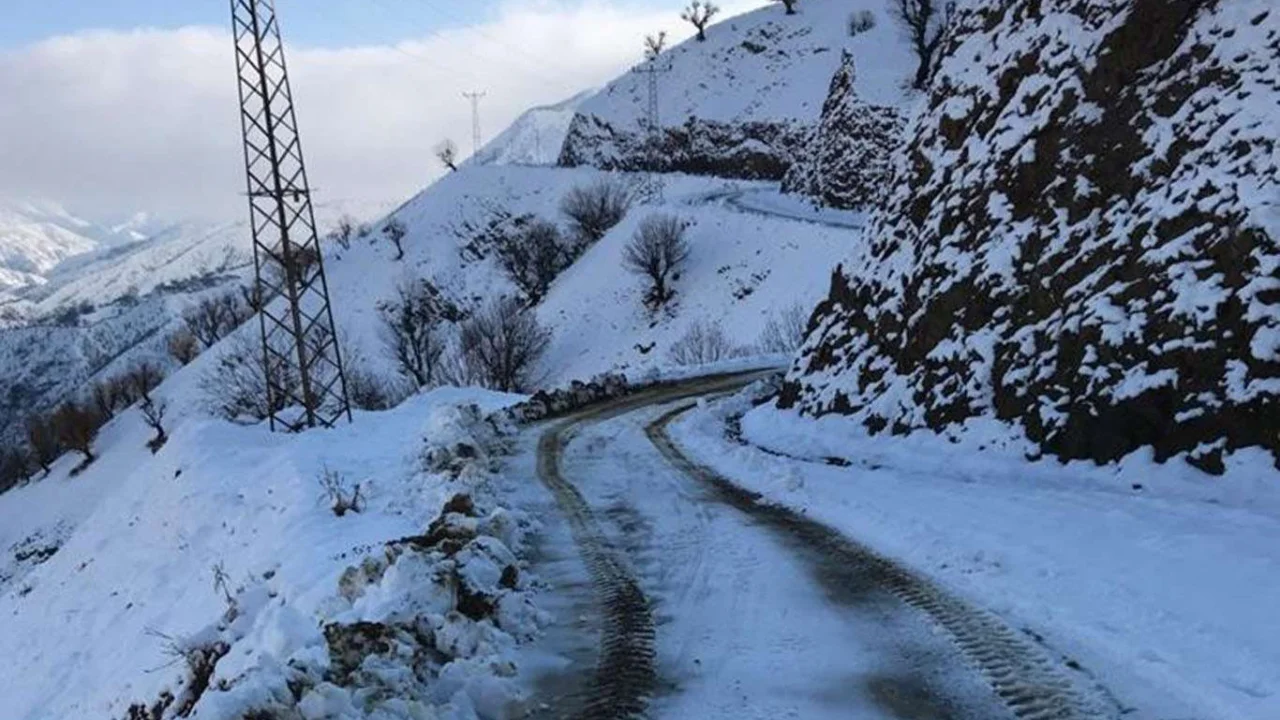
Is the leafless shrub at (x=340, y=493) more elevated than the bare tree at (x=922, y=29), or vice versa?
the bare tree at (x=922, y=29)

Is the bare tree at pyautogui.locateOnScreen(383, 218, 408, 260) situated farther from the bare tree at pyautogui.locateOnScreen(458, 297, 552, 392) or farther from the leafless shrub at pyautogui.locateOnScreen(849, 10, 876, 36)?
the leafless shrub at pyautogui.locateOnScreen(849, 10, 876, 36)

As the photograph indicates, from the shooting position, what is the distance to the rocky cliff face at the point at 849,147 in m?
56.3

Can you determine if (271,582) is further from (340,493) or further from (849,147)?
(849,147)

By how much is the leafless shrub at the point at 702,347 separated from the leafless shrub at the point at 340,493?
29.0m

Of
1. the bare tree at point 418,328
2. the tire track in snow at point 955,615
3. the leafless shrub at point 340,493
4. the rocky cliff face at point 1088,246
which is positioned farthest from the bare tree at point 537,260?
the tire track in snow at point 955,615

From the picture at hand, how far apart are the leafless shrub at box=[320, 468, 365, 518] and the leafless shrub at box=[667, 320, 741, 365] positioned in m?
29.0

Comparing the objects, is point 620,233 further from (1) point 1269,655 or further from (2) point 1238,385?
(1) point 1269,655

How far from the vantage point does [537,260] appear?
72.3m

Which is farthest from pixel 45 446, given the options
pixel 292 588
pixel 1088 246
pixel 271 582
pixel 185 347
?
pixel 1088 246

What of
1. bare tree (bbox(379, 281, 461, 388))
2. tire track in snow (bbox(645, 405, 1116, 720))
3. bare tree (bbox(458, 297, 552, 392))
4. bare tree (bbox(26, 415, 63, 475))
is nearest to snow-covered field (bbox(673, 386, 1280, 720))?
tire track in snow (bbox(645, 405, 1116, 720))

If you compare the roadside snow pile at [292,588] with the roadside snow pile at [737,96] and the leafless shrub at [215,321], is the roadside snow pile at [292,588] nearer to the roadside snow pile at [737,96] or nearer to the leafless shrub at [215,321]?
the roadside snow pile at [737,96]

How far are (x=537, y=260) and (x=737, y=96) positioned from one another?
2526 centimetres

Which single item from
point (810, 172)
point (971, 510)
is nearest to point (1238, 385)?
point (971, 510)

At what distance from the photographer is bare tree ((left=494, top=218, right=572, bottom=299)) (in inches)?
2810
